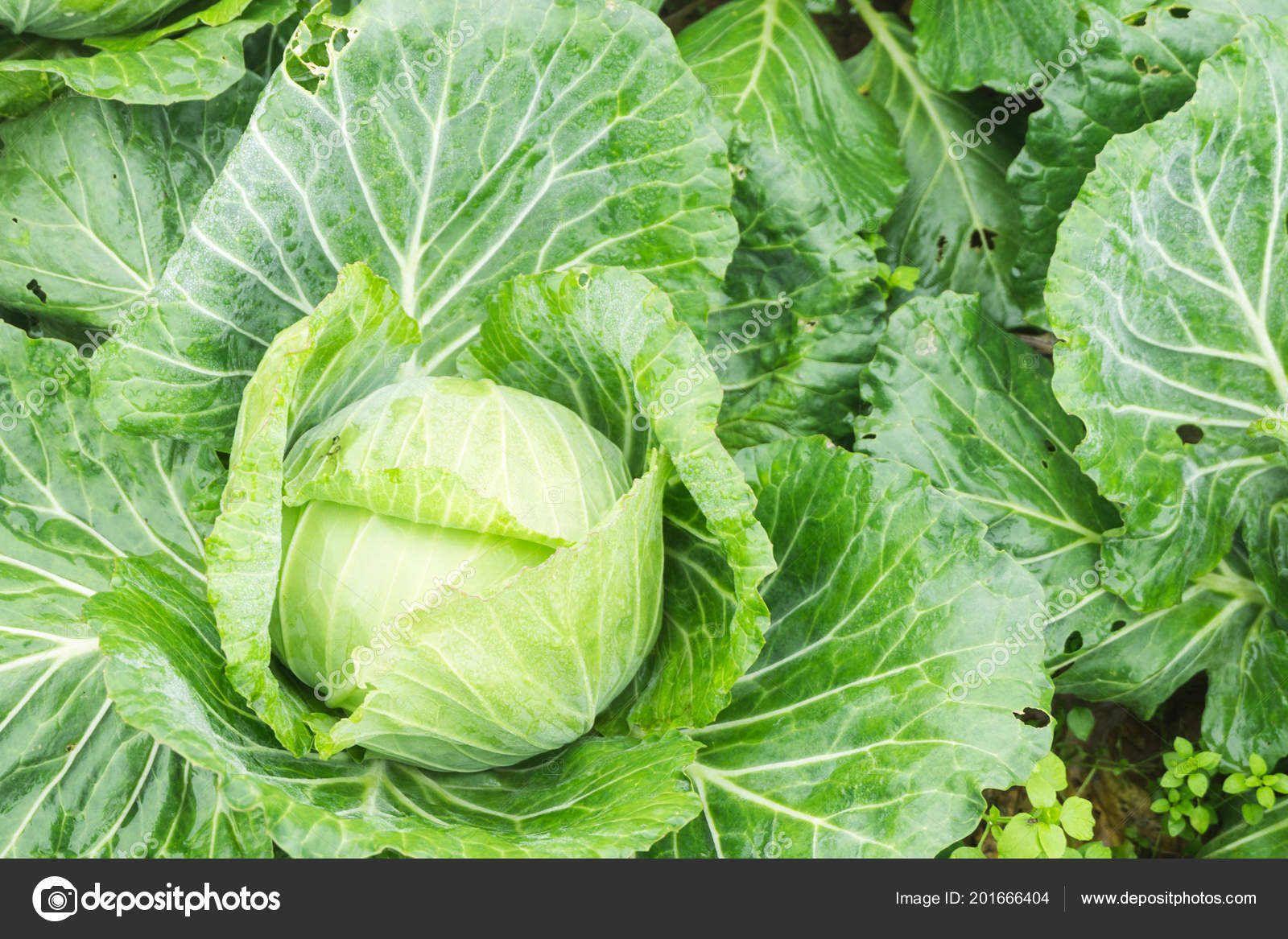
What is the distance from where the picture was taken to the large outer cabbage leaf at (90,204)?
9.20 feet

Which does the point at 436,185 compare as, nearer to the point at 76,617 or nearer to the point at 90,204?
the point at 90,204

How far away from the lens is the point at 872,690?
2.48 m

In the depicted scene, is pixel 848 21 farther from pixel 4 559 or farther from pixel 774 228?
pixel 4 559

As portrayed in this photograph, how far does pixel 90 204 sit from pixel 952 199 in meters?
2.54

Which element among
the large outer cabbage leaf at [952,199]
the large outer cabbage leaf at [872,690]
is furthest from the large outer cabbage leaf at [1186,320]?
the large outer cabbage leaf at [952,199]

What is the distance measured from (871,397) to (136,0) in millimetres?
2216

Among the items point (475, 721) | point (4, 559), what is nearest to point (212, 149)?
point (4, 559)

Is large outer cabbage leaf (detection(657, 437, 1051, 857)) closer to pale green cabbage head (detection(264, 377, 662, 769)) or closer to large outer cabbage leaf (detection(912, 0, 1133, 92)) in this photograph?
pale green cabbage head (detection(264, 377, 662, 769))

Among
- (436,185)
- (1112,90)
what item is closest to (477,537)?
(436,185)
